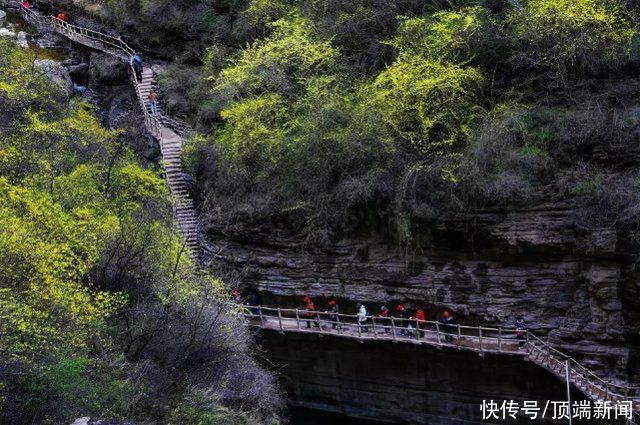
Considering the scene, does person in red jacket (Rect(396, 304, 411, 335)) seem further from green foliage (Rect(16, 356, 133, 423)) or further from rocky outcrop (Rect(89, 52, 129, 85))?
rocky outcrop (Rect(89, 52, 129, 85))

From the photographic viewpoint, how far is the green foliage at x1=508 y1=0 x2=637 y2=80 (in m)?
18.4

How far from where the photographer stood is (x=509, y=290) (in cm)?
1905

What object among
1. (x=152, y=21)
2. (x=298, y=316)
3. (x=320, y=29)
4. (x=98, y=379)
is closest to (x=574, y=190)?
(x=298, y=316)

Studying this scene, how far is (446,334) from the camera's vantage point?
19000 millimetres

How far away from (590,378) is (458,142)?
7.92 metres

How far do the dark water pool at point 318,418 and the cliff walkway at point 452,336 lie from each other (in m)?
3.53

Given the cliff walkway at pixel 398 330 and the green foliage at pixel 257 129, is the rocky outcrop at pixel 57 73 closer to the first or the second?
the cliff walkway at pixel 398 330

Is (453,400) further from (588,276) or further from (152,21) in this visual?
(152,21)

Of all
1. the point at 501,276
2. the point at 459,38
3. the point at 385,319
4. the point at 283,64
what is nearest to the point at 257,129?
the point at 283,64

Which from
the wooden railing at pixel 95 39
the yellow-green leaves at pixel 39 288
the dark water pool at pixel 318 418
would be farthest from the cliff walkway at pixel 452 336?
the wooden railing at pixel 95 39

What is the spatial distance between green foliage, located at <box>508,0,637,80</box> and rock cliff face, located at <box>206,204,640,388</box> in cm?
465

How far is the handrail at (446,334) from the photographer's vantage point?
1736 centimetres

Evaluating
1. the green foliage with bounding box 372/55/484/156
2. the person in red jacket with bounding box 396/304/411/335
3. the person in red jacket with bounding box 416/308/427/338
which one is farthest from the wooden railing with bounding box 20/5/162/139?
the person in red jacket with bounding box 416/308/427/338

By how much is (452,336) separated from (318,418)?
20.5 ft
